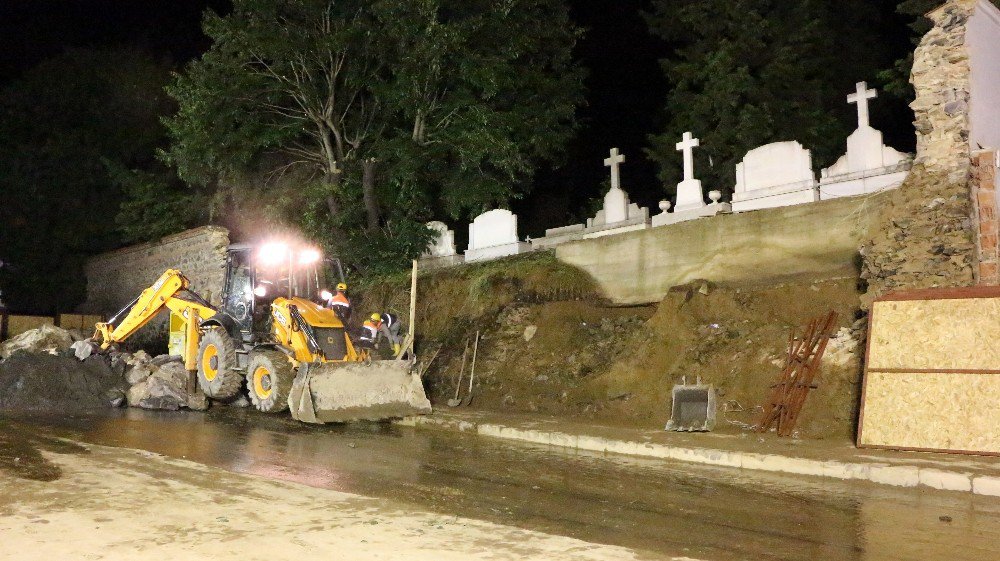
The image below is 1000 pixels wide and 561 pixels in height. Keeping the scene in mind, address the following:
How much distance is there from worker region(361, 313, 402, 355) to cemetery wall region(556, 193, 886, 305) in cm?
388

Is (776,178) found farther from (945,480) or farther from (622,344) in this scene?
(945,480)

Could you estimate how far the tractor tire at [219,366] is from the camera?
51.7 feet

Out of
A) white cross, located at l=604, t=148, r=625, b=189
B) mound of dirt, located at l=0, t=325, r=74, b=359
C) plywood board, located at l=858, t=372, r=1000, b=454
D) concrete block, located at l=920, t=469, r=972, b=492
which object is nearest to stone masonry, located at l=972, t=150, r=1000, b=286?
plywood board, located at l=858, t=372, r=1000, b=454

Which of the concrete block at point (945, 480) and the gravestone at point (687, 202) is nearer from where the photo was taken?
the concrete block at point (945, 480)

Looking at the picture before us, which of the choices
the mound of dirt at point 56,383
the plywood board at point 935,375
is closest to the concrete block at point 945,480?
the plywood board at point 935,375

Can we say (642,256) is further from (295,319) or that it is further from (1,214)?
(1,214)

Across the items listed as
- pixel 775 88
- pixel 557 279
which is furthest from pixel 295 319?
pixel 775 88

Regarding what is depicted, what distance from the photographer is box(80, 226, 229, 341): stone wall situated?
938 inches

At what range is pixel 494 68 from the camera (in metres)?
20.5

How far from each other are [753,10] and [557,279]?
13.8 meters

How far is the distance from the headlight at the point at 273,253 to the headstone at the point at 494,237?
5280 millimetres

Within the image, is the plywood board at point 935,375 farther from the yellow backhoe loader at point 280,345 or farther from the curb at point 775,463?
the yellow backhoe loader at point 280,345

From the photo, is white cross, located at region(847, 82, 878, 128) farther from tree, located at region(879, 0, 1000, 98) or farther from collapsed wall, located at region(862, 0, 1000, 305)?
tree, located at region(879, 0, 1000, 98)

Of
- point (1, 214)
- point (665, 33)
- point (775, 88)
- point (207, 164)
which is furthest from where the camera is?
point (1, 214)
